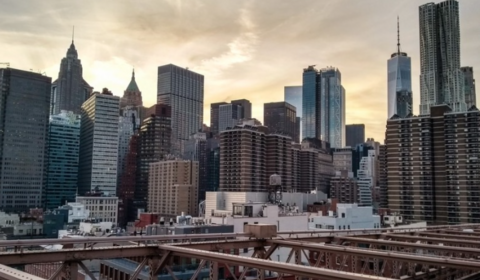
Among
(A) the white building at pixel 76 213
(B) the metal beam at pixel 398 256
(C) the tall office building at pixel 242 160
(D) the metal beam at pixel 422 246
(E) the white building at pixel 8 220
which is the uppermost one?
(C) the tall office building at pixel 242 160

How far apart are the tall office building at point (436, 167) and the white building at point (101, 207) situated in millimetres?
107697

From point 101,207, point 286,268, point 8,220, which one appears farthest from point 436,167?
point 286,268

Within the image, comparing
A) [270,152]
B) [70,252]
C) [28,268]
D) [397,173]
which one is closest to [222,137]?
[270,152]

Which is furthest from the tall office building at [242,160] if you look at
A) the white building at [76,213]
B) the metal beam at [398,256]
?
the metal beam at [398,256]

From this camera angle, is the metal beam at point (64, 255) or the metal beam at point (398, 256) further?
the metal beam at point (64, 255)

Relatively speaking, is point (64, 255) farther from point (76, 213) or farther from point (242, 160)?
point (242, 160)

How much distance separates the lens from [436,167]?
467 feet

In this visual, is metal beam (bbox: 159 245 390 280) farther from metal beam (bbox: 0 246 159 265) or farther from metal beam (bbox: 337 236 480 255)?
metal beam (bbox: 337 236 480 255)

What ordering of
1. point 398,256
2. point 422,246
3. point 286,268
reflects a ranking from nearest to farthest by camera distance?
point 286,268
point 398,256
point 422,246

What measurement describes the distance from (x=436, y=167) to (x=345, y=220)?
51.1 meters

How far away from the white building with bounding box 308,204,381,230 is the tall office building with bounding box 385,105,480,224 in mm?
32666

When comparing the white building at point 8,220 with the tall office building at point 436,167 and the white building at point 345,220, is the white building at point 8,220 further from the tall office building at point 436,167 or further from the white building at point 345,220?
the tall office building at point 436,167

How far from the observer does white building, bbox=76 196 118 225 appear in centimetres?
17524

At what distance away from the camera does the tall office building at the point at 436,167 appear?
133 metres
